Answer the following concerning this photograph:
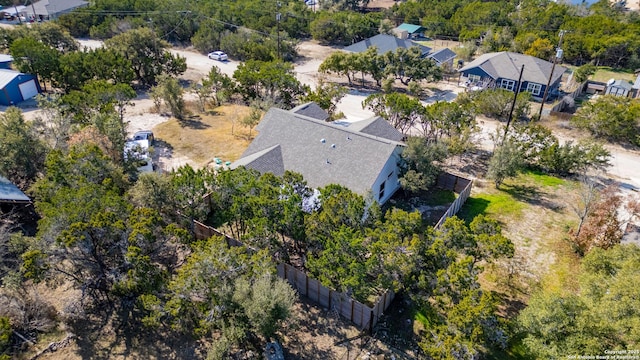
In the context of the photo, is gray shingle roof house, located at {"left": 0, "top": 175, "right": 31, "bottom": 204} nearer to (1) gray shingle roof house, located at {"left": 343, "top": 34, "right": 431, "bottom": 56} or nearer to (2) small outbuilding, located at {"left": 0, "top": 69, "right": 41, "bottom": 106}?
(2) small outbuilding, located at {"left": 0, "top": 69, "right": 41, "bottom": 106}

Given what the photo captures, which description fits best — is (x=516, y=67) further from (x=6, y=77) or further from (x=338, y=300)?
(x=6, y=77)

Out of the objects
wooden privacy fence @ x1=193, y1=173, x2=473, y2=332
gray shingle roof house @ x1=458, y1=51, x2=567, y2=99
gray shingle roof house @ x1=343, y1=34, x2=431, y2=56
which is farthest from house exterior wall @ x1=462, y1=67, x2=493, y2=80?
wooden privacy fence @ x1=193, y1=173, x2=473, y2=332

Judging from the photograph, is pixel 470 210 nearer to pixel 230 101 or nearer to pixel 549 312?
pixel 549 312

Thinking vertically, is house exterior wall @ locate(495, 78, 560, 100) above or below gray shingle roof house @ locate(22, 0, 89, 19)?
below

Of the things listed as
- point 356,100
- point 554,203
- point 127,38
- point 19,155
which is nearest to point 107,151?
point 19,155

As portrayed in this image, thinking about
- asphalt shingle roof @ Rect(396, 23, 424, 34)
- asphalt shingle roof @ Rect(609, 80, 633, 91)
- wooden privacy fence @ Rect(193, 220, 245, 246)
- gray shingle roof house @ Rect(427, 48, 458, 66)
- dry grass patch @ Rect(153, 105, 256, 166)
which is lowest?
dry grass patch @ Rect(153, 105, 256, 166)
